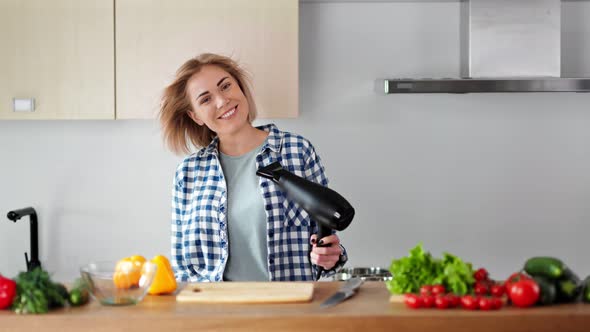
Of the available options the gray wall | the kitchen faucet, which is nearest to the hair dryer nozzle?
the gray wall

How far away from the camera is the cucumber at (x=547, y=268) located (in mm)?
1602

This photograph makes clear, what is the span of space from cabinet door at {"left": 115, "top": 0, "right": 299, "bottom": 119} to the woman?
0.64ft

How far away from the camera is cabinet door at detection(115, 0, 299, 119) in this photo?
266 cm

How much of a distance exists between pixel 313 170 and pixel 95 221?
115cm

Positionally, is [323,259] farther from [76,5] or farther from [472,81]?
[76,5]

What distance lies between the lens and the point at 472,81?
8.61ft

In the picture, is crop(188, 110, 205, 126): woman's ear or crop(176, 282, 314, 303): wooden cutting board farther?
crop(188, 110, 205, 126): woman's ear

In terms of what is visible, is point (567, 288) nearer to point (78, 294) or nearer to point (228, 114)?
point (78, 294)

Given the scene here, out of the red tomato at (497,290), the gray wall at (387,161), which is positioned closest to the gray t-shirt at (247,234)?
the gray wall at (387,161)

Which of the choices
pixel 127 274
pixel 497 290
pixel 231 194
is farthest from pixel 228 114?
pixel 497 290

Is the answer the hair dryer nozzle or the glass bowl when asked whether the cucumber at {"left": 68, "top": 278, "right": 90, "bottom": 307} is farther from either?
the hair dryer nozzle

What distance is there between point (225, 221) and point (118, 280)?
2.54 ft

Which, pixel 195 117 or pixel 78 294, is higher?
pixel 195 117

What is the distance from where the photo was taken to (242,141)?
246 cm
